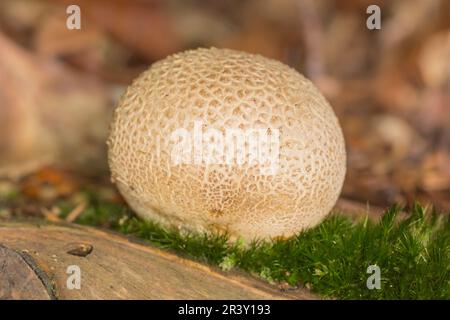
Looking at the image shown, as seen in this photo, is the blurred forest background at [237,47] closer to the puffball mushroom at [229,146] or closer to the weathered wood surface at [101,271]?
the weathered wood surface at [101,271]

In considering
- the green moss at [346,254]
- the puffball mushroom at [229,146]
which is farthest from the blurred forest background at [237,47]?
the puffball mushroom at [229,146]

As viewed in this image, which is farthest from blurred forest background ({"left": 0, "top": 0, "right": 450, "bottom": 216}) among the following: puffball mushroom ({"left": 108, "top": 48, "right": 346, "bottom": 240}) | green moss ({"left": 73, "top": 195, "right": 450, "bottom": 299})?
puffball mushroom ({"left": 108, "top": 48, "right": 346, "bottom": 240})

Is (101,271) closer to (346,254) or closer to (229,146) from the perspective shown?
(229,146)

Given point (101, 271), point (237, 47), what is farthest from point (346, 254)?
point (237, 47)

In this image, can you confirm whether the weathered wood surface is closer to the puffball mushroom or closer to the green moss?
the green moss

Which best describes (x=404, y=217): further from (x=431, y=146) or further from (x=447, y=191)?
(x=431, y=146)

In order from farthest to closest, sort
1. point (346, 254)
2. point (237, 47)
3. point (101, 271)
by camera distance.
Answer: point (237, 47) → point (346, 254) → point (101, 271)
